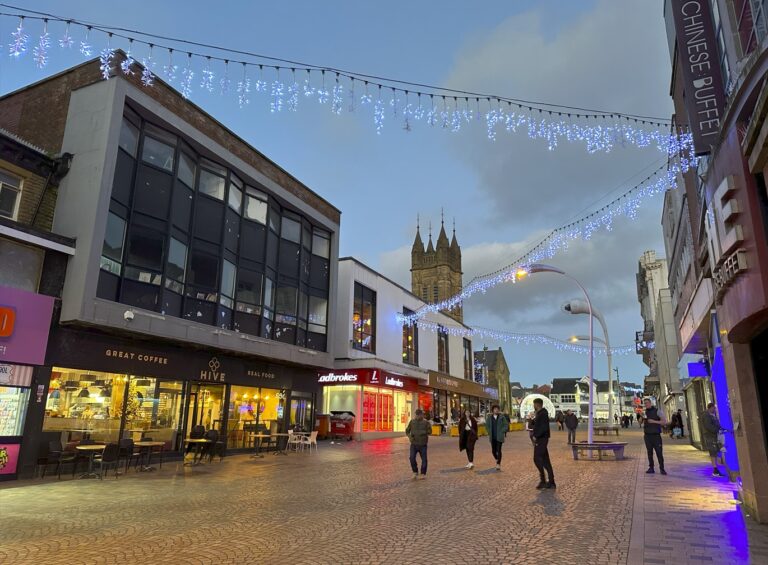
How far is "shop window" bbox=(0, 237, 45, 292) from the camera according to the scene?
1257cm

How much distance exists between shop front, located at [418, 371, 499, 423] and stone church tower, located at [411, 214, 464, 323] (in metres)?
27.5

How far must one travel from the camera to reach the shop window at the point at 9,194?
43.5 feet

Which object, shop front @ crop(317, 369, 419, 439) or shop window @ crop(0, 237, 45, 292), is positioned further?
shop front @ crop(317, 369, 419, 439)

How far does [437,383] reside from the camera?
3981cm

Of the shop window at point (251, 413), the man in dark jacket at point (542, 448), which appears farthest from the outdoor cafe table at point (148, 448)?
the man in dark jacket at point (542, 448)

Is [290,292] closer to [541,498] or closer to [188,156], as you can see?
[188,156]

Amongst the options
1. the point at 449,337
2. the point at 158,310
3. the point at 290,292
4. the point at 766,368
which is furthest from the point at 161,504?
the point at 449,337

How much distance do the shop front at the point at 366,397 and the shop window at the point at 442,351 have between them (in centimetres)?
1013

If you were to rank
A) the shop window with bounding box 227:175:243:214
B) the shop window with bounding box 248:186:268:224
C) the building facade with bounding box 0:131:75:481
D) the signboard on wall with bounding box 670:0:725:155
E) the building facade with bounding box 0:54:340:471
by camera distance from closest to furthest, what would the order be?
the signboard on wall with bounding box 670:0:725:155 < the building facade with bounding box 0:131:75:481 < the building facade with bounding box 0:54:340:471 < the shop window with bounding box 227:175:243:214 < the shop window with bounding box 248:186:268:224

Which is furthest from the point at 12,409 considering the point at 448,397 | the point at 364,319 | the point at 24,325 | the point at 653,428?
the point at 448,397

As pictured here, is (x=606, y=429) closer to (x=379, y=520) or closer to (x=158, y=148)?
(x=379, y=520)

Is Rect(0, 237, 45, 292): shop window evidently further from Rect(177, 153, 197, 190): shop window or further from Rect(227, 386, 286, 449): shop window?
Rect(227, 386, 286, 449): shop window

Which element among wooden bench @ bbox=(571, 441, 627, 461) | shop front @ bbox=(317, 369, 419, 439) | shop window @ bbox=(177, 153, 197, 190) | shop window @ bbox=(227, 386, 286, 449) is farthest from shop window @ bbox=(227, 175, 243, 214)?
wooden bench @ bbox=(571, 441, 627, 461)

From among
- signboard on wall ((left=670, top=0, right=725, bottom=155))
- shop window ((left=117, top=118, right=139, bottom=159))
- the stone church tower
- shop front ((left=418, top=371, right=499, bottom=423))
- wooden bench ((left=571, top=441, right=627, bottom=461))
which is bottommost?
wooden bench ((left=571, top=441, right=627, bottom=461))
